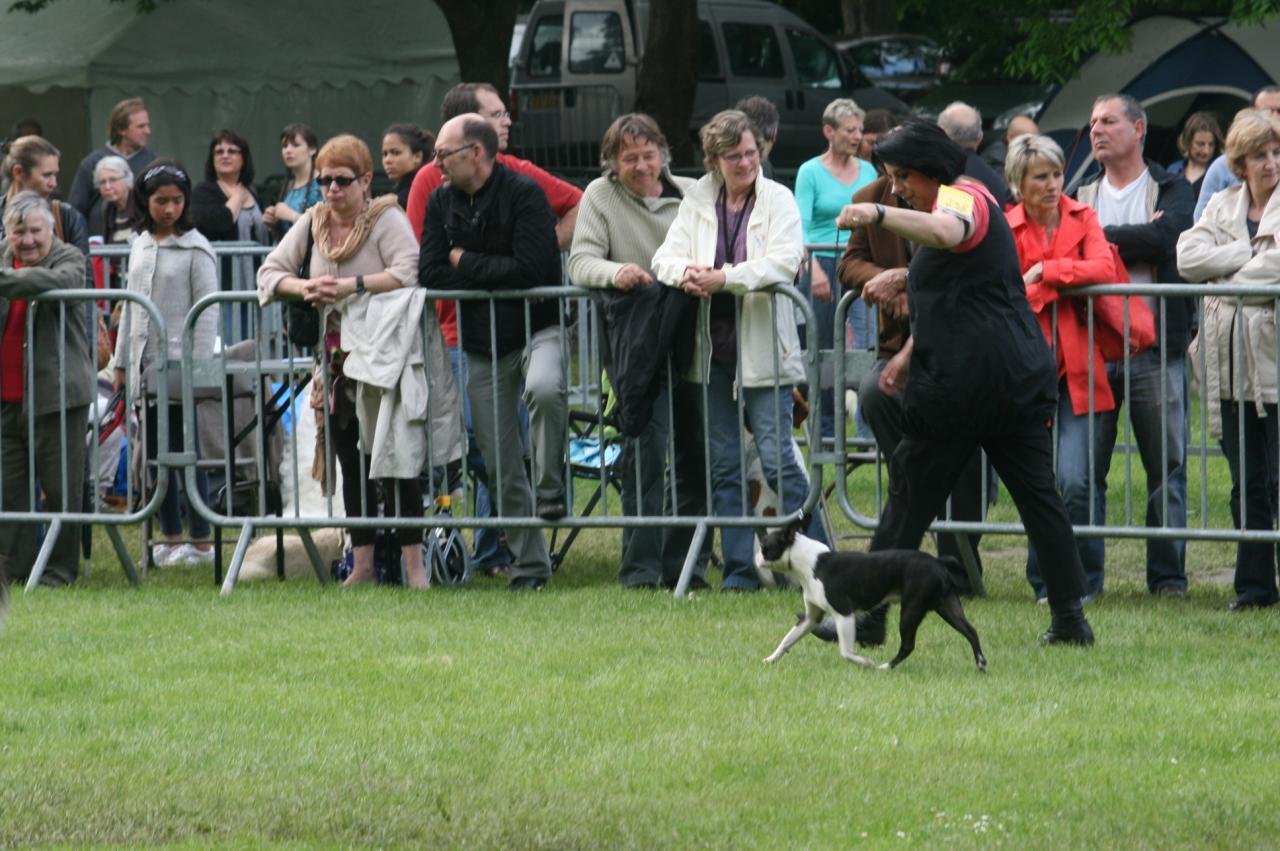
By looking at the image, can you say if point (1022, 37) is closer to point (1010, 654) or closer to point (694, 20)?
point (694, 20)

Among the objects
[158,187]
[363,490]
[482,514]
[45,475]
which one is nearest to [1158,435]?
[482,514]

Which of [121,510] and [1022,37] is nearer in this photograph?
[121,510]

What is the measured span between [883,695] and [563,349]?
3.05 metres

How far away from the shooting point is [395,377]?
936 centimetres

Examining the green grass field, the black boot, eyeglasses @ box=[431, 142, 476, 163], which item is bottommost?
the green grass field

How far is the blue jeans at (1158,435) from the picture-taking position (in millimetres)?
9023

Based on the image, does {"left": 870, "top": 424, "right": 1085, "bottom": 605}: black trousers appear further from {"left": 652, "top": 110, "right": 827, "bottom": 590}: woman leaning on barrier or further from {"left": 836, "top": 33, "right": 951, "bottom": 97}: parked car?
{"left": 836, "top": 33, "right": 951, "bottom": 97}: parked car

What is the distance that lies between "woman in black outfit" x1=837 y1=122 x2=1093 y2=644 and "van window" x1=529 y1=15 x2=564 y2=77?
Answer: 1773 cm

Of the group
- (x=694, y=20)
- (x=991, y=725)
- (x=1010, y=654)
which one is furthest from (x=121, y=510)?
(x=694, y=20)

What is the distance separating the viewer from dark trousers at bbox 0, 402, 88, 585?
994 cm

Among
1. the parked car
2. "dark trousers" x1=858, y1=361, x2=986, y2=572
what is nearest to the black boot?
"dark trousers" x1=858, y1=361, x2=986, y2=572

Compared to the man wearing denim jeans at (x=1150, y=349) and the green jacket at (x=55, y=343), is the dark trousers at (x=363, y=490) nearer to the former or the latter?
the green jacket at (x=55, y=343)

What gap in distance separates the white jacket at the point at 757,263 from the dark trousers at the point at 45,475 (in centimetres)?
305

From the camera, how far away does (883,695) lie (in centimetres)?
690
